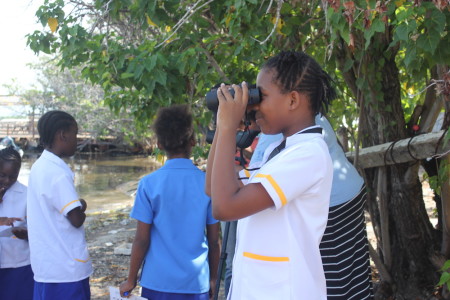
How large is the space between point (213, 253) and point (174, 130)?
2.34 feet

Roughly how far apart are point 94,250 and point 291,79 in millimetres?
5266

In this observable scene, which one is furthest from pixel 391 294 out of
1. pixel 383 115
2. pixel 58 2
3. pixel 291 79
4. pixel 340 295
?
pixel 58 2

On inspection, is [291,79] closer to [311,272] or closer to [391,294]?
[311,272]

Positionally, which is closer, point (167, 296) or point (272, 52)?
point (167, 296)

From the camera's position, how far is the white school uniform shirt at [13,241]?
3.27 metres

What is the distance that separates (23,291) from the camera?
3307 mm

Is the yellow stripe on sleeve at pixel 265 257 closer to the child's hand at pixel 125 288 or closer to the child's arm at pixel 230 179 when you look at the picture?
the child's arm at pixel 230 179

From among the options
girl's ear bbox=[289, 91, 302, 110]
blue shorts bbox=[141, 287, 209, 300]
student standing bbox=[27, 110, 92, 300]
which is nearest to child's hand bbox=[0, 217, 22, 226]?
student standing bbox=[27, 110, 92, 300]

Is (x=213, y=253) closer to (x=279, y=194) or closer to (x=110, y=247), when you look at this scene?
(x=279, y=194)

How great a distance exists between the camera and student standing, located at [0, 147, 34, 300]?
3.27 meters

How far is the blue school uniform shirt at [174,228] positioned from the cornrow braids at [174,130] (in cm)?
14

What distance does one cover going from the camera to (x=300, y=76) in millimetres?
1735


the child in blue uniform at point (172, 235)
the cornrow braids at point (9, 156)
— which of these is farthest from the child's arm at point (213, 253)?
the cornrow braids at point (9, 156)

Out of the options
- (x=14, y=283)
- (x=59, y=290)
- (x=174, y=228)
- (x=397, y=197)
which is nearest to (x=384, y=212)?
(x=397, y=197)
